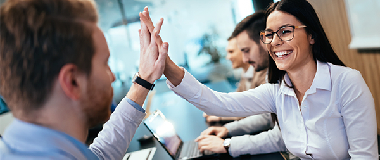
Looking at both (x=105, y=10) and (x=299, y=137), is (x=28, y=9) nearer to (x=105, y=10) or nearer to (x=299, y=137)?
(x=299, y=137)

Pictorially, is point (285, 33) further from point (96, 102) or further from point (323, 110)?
point (96, 102)

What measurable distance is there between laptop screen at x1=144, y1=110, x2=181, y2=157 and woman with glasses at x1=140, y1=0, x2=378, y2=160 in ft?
0.93

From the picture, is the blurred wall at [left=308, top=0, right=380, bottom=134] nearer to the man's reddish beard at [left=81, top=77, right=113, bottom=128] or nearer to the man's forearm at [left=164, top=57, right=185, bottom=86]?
the man's forearm at [left=164, top=57, right=185, bottom=86]

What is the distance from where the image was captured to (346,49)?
208 centimetres

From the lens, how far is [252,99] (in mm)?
1146

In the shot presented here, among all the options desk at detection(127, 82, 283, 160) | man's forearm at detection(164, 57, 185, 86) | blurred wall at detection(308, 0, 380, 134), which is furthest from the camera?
blurred wall at detection(308, 0, 380, 134)

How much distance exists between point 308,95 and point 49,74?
93 cm

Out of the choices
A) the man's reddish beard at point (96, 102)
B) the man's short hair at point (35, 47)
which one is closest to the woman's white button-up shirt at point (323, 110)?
the man's reddish beard at point (96, 102)

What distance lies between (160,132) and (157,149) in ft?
0.43

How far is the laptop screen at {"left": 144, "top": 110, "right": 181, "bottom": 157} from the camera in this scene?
118 centimetres

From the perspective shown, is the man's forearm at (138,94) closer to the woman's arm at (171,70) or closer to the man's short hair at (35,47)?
the woman's arm at (171,70)

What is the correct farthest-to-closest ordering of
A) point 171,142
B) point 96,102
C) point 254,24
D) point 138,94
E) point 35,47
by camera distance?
point 254,24 < point 171,142 < point 138,94 < point 96,102 < point 35,47

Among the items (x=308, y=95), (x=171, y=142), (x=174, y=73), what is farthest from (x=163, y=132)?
(x=308, y=95)

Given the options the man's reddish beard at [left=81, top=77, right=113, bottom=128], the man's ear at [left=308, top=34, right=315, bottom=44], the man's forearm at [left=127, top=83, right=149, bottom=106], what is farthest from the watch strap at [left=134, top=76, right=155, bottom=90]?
the man's ear at [left=308, top=34, right=315, bottom=44]
